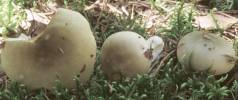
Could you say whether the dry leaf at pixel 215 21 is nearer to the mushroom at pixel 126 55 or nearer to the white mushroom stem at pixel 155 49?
the white mushroom stem at pixel 155 49

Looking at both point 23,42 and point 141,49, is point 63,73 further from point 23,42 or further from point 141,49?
point 141,49

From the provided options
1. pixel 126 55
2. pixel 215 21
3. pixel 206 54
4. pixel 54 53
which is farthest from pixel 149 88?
pixel 215 21

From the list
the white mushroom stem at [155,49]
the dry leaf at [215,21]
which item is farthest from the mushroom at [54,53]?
the dry leaf at [215,21]

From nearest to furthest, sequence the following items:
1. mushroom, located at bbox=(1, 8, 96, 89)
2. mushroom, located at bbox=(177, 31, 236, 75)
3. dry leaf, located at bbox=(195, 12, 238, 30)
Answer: mushroom, located at bbox=(1, 8, 96, 89)
mushroom, located at bbox=(177, 31, 236, 75)
dry leaf, located at bbox=(195, 12, 238, 30)

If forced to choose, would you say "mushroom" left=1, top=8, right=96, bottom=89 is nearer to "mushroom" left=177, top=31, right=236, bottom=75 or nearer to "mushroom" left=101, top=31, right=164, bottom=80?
"mushroom" left=101, top=31, right=164, bottom=80

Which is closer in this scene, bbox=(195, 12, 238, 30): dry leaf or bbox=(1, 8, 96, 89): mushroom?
bbox=(1, 8, 96, 89): mushroom

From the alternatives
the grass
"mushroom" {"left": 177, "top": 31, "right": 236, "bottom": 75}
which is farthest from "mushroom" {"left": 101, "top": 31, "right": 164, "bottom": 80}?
"mushroom" {"left": 177, "top": 31, "right": 236, "bottom": 75}

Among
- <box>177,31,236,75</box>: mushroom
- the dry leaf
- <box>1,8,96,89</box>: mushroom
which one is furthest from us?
the dry leaf

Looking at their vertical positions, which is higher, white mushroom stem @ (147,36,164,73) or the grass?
white mushroom stem @ (147,36,164,73)

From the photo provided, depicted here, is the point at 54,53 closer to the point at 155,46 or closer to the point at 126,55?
the point at 126,55
